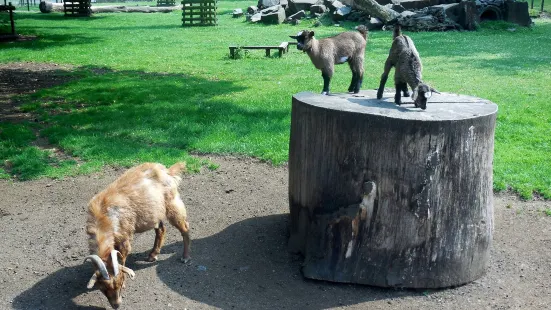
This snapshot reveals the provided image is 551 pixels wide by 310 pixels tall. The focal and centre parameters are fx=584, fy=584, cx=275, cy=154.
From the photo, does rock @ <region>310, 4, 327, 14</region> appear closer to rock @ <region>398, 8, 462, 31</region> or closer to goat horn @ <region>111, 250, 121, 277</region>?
A: rock @ <region>398, 8, 462, 31</region>

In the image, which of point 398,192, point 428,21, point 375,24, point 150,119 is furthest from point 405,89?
point 375,24

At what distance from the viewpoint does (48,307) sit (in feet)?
17.7

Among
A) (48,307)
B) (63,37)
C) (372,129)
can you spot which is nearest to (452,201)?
(372,129)

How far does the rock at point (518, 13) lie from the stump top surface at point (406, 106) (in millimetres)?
22660

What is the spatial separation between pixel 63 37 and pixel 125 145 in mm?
17613

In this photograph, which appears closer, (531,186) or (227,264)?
(227,264)

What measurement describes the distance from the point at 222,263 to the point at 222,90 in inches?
343

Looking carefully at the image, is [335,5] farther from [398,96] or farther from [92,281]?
[92,281]

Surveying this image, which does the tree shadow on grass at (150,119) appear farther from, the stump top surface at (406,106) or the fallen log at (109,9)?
the fallen log at (109,9)

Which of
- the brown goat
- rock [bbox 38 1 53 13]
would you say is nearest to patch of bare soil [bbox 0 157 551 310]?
the brown goat

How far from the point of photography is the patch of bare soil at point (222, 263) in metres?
5.56

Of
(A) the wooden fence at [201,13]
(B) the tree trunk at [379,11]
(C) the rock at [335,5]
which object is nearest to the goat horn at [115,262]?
(B) the tree trunk at [379,11]

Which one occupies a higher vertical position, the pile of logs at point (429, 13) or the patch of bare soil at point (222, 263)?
the pile of logs at point (429, 13)

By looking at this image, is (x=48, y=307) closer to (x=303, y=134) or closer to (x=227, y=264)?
(x=227, y=264)
